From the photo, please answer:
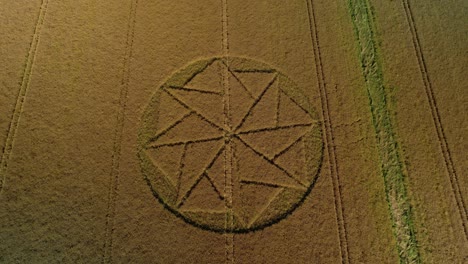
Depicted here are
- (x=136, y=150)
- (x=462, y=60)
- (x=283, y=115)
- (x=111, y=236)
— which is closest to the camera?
(x=111, y=236)

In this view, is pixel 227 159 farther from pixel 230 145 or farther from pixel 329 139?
pixel 329 139

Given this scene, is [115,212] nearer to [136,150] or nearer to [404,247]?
[136,150]

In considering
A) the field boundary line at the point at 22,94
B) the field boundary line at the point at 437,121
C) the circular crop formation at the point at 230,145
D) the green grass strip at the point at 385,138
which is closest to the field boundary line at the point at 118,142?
the circular crop formation at the point at 230,145

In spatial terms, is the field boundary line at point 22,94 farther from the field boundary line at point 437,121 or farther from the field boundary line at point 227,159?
the field boundary line at point 437,121

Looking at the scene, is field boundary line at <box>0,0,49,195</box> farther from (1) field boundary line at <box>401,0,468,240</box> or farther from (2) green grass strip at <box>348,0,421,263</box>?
(1) field boundary line at <box>401,0,468,240</box>

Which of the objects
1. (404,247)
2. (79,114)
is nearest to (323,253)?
(404,247)

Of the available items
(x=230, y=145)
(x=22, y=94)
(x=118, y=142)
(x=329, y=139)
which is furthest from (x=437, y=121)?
(x=22, y=94)
